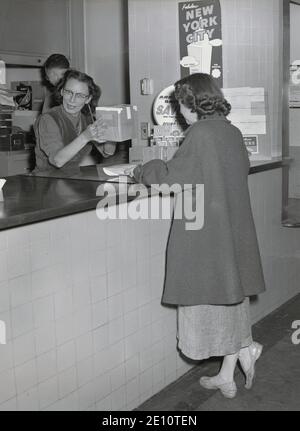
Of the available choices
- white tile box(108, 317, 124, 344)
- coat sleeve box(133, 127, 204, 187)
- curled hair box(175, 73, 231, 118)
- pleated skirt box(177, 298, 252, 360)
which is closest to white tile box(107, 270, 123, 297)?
white tile box(108, 317, 124, 344)

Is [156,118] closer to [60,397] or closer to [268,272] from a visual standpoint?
[268,272]

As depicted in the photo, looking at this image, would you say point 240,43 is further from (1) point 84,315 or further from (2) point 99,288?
(1) point 84,315

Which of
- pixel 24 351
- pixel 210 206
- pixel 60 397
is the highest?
pixel 210 206

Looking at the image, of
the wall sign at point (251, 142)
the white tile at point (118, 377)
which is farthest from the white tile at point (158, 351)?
the wall sign at point (251, 142)

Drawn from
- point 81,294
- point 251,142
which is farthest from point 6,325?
point 251,142

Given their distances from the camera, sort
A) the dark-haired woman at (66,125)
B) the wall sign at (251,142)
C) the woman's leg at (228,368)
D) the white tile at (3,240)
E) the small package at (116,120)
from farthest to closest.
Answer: the wall sign at (251,142) → the dark-haired woman at (66,125) → the small package at (116,120) → the woman's leg at (228,368) → the white tile at (3,240)

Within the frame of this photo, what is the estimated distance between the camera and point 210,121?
281cm

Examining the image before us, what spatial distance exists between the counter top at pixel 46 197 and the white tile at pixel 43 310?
322 millimetres

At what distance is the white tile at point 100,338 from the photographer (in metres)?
2.79

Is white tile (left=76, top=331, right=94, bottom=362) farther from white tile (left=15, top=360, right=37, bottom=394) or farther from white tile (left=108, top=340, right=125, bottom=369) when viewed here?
white tile (left=15, top=360, right=37, bottom=394)

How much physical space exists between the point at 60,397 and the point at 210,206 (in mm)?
1035

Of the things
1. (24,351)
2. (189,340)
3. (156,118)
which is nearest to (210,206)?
(189,340)

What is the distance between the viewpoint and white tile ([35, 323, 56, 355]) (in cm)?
250

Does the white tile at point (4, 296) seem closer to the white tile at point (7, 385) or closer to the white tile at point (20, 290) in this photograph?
the white tile at point (20, 290)
